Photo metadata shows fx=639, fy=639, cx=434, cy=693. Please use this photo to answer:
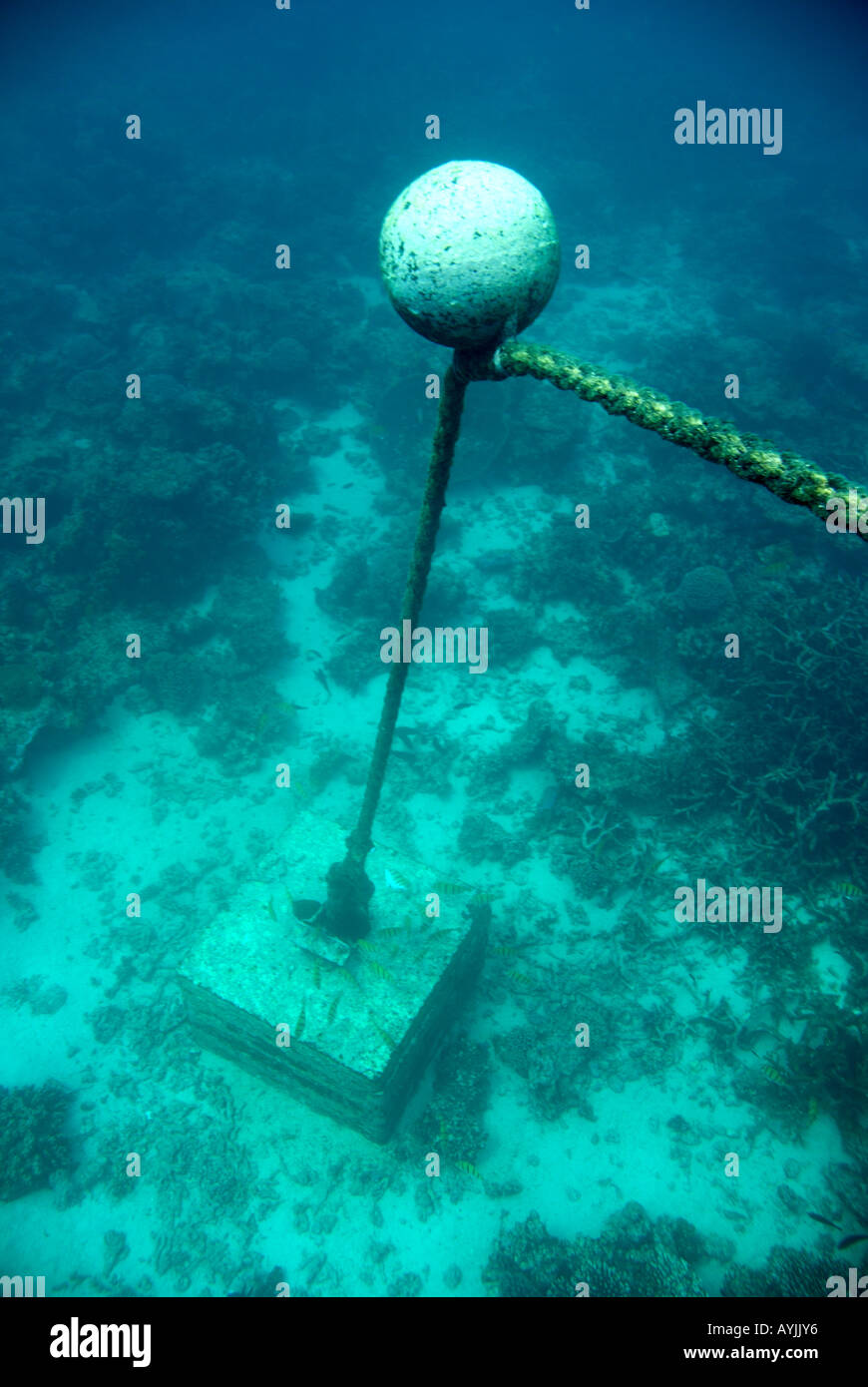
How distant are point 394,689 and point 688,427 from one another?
8.76ft

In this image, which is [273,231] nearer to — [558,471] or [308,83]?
[558,471]

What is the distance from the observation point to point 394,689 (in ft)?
14.1

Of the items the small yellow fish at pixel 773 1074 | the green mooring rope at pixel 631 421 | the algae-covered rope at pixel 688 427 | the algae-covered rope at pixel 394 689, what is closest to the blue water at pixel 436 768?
the small yellow fish at pixel 773 1074

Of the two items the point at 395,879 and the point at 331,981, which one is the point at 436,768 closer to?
the point at 395,879

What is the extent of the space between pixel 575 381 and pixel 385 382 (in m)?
17.4

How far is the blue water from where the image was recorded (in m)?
6.96

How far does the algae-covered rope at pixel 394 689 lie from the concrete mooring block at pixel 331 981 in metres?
0.42

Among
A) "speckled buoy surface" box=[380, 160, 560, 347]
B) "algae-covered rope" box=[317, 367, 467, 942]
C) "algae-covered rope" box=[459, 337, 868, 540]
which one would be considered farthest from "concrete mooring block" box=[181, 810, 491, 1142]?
"speckled buoy surface" box=[380, 160, 560, 347]

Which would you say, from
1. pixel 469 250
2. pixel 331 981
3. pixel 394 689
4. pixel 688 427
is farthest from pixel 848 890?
pixel 469 250

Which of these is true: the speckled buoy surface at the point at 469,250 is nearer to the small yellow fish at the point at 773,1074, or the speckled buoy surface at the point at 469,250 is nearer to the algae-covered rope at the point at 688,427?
the algae-covered rope at the point at 688,427

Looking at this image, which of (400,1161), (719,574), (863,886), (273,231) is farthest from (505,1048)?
(273,231)

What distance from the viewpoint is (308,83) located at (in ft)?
130

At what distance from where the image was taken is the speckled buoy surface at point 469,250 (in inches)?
81.4
